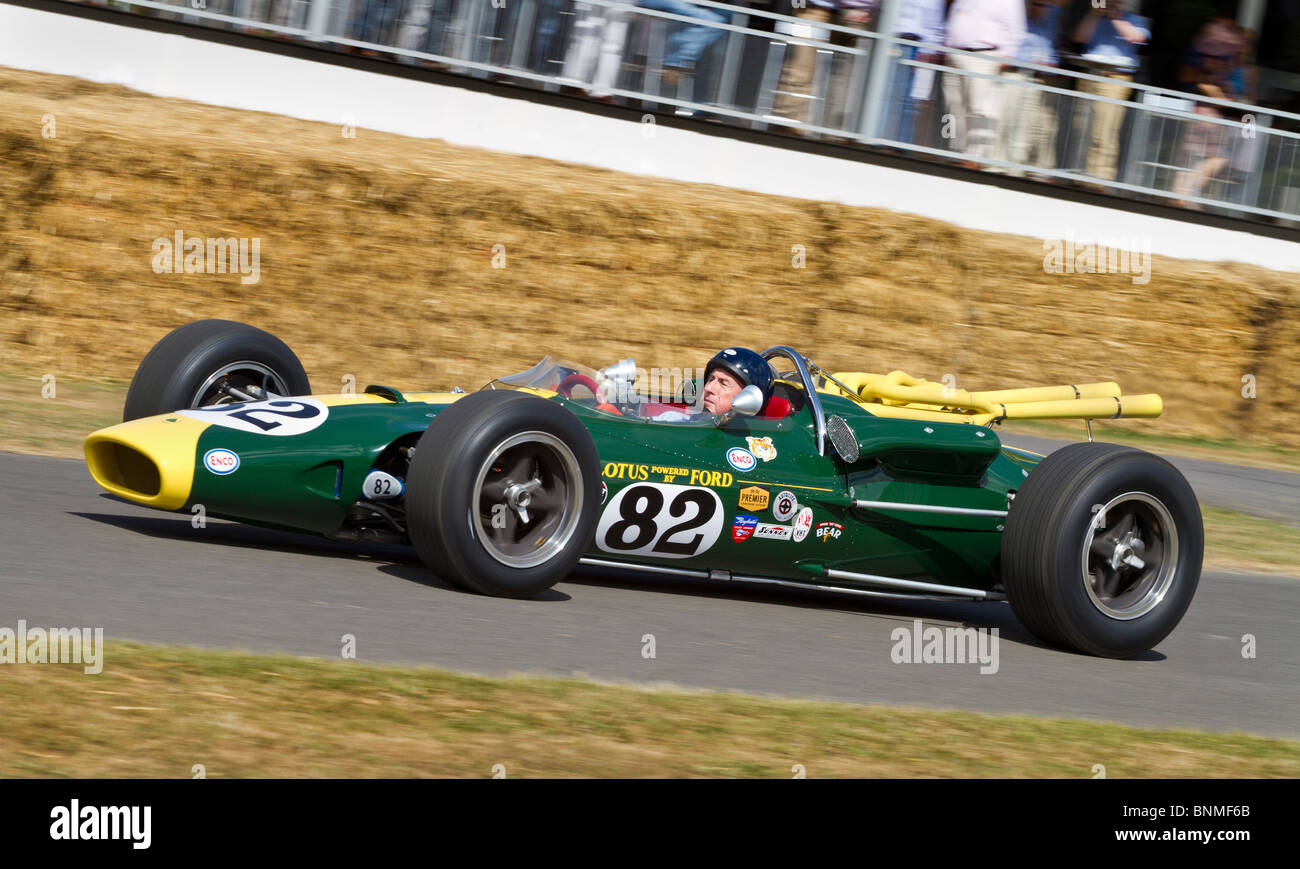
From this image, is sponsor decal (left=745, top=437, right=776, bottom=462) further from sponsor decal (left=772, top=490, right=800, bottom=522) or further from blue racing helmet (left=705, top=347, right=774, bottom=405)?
blue racing helmet (left=705, top=347, right=774, bottom=405)

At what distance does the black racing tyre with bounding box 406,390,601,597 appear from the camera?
212 inches

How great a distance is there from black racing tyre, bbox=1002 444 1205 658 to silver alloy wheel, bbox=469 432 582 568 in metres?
1.85

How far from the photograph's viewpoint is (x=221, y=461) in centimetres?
554

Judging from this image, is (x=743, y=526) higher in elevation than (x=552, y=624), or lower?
higher

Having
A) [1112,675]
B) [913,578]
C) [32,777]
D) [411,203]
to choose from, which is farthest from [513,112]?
[32,777]

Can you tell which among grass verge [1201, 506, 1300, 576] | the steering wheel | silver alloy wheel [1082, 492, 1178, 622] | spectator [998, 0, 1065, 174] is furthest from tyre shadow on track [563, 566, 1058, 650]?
spectator [998, 0, 1065, 174]

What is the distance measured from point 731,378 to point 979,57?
7522 mm

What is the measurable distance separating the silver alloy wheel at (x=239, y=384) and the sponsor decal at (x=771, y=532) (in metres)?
2.05

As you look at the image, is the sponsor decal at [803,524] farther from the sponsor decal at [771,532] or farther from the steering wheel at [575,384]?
the steering wheel at [575,384]

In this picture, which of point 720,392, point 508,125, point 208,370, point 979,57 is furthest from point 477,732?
point 979,57

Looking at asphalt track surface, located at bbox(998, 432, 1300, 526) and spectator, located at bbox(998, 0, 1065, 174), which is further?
spectator, located at bbox(998, 0, 1065, 174)

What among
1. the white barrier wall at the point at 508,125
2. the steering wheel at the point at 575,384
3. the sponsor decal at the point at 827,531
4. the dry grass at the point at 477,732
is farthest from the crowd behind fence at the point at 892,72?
the dry grass at the point at 477,732

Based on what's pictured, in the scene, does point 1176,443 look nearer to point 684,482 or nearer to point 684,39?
point 684,39

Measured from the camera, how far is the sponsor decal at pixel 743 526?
20.3 feet
